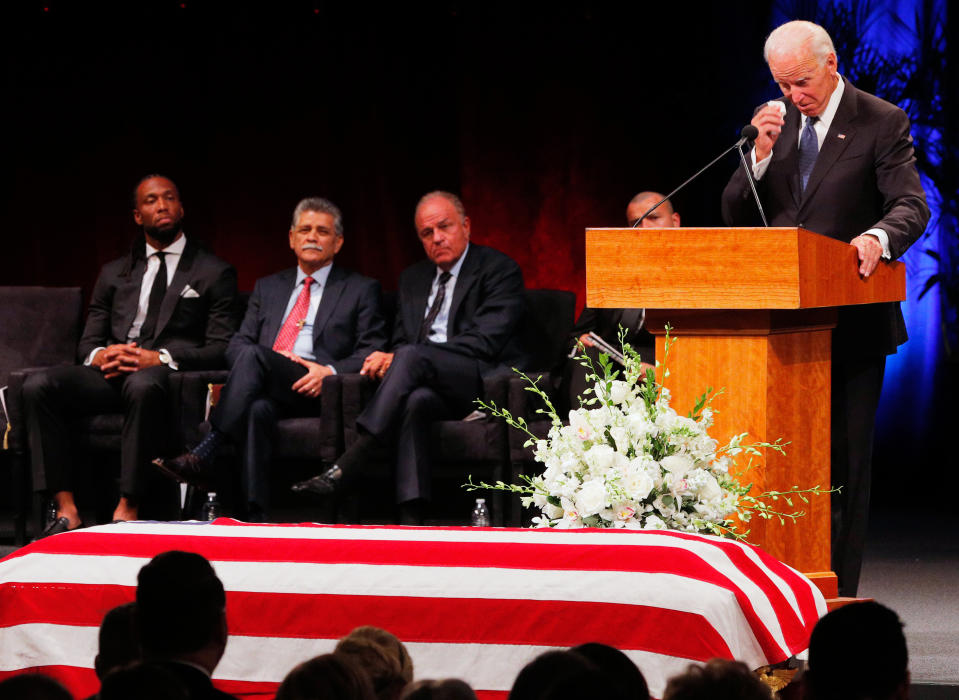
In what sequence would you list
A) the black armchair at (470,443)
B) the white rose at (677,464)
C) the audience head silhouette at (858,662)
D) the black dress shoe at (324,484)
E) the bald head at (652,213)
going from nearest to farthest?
the audience head silhouette at (858,662) < the white rose at (677,464) < the black dress shoe at (324,484) < the black armchair at (470,443) < the bald head at (652,213)

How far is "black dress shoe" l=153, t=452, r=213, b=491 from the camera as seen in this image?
18.1ft

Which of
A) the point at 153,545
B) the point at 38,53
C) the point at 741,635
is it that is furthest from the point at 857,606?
the point at 38,53

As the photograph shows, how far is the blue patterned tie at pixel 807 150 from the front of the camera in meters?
3.93

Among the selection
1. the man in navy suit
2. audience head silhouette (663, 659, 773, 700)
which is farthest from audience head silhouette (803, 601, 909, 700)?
the man in navy suit

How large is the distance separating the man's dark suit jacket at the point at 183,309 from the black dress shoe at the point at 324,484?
1044 millimetres

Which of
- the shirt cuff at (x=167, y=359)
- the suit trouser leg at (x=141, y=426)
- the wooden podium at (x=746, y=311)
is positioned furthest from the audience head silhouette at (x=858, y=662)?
the shirt cuff at (x=167, y=359)

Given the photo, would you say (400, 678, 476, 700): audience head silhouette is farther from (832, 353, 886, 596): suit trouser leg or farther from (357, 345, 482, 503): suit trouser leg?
(357, 345, 482, 503): suit trouser leg

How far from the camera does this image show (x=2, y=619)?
3123 millimetres

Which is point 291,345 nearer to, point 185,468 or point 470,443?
point 185,468

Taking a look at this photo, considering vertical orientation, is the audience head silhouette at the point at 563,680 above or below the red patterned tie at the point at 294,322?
below

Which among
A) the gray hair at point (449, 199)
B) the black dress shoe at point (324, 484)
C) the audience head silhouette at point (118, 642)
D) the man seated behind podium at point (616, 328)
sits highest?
the gray hair at point (449, 199)

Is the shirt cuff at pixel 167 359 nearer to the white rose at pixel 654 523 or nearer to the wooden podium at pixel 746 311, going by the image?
the wooden podium at pixel 746 311

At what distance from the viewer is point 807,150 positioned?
3.94 meters

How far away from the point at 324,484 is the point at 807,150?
2325 millimetres
